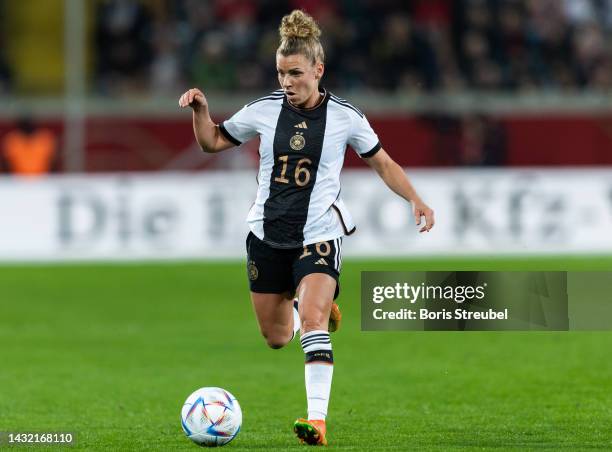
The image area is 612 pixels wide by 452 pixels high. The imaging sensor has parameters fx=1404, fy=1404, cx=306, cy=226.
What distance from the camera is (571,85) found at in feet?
70.3

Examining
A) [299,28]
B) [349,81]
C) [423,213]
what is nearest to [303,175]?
[423,213]

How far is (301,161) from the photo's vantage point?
24.0 feet

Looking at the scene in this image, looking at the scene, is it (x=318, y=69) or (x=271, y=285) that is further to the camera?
(x=271, y=285)

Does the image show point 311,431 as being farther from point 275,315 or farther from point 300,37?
point 300,37

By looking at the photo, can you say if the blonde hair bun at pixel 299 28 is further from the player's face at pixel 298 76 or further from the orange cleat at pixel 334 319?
the orange cleat at pixel 334 319

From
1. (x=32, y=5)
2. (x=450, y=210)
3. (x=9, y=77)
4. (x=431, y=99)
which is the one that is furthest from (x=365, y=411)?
(x=32, y=5)

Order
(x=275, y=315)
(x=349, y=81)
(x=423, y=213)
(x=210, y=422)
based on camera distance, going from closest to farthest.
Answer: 1. (x=210, y=422)
2. (x=423, y=213)
3. (x=275, y=315)
4. (x=349, y=81)

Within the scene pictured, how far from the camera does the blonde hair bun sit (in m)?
7.03

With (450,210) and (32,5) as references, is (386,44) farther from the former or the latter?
(32,5)

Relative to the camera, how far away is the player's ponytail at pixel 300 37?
23.0 feet

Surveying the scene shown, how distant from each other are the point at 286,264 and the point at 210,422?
99cm

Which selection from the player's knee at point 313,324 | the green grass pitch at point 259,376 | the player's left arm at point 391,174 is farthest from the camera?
the green grass pitch at point 259,376

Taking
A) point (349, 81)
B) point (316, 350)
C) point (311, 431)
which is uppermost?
point (349, 81)

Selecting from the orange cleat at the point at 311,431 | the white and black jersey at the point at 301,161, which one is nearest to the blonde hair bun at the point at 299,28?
the white and black jersey at the point at 301,161
